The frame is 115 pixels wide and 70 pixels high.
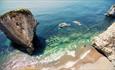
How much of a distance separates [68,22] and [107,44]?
17.0 m

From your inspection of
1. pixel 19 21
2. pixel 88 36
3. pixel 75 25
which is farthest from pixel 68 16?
pixel 19 21

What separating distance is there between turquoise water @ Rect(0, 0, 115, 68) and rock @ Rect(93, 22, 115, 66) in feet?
11.4

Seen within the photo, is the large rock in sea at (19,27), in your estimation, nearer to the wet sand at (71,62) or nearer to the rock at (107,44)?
the wet sand at (71,62)

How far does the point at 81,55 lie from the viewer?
1337 inches

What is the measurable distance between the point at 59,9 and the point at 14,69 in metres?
34.8

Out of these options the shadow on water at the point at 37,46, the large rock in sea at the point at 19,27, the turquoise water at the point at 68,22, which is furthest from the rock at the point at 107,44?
the large rock in sea at the point at 19,27

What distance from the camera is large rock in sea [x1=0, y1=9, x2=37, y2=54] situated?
34.9 metres

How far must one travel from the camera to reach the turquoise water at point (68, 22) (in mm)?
37531

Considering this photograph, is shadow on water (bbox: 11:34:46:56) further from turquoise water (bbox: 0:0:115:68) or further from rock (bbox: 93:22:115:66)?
rock (bbox: 93:22:115:66)

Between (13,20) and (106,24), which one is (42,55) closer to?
(13,20)

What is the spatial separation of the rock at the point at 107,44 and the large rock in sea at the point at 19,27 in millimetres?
11465

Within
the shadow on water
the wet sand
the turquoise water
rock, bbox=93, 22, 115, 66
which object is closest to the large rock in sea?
the shadow on water

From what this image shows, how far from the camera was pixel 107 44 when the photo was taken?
3394 centimetres

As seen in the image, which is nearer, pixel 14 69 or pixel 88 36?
pixel 14 69
